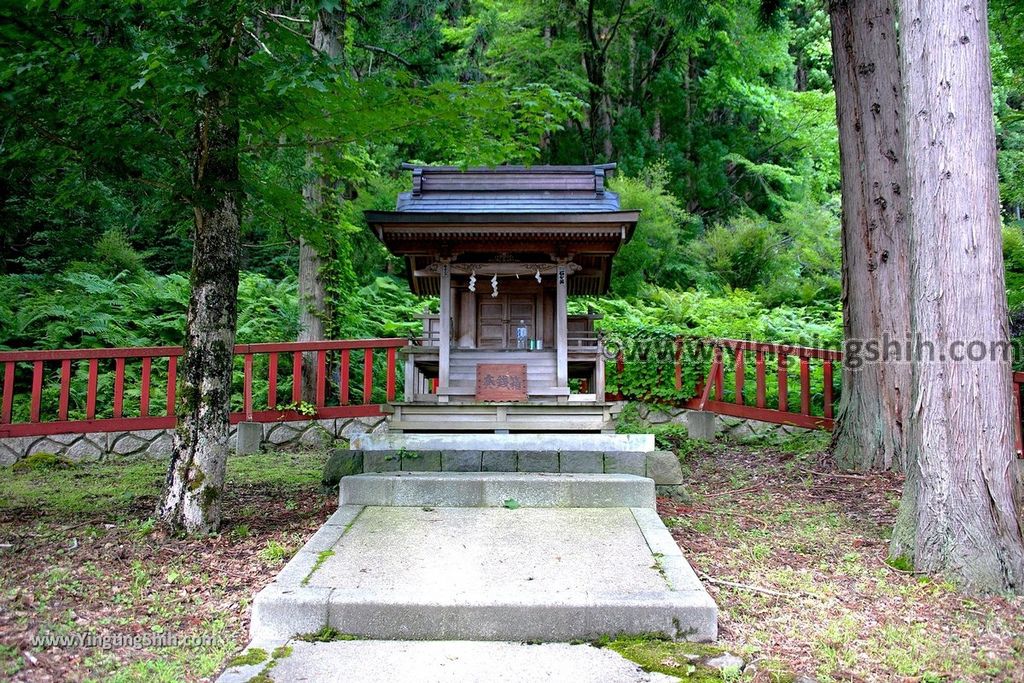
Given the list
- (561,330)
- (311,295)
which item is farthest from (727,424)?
(311,295)

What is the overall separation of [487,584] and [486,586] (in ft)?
0.11

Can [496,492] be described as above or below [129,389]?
below

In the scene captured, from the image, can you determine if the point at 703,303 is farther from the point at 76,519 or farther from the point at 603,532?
the point at 76,519

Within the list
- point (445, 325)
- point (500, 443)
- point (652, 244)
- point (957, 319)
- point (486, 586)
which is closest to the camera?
Answer: point (486, 586)

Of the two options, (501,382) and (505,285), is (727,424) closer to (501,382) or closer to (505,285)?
(501,382)

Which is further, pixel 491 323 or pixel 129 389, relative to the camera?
pixel 491 323

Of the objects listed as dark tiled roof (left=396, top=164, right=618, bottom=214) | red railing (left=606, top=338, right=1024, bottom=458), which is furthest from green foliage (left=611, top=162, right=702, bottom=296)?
red railing (left=606, top=338, right=1024, bottom=458)

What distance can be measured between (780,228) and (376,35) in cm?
1115

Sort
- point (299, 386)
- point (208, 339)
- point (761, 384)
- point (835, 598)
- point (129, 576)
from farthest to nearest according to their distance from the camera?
point (299, 386) → point (761, 384) → point (208, 339) → point (129, 576) → point (835, 598)

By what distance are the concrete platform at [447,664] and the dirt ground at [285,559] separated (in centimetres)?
36

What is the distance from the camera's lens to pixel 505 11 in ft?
50.9

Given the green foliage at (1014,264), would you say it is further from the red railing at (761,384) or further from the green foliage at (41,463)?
the green foliage at (41,463)

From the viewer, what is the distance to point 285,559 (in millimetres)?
4102

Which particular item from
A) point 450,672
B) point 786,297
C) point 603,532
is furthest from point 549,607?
point 786,297
